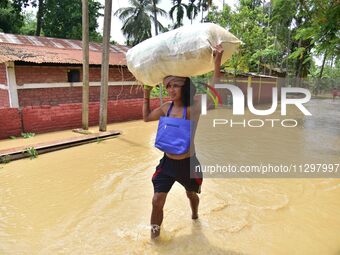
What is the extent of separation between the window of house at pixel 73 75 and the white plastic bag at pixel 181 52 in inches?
389

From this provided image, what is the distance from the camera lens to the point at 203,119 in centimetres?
1257

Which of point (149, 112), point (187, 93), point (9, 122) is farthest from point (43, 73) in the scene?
point (187, 93)

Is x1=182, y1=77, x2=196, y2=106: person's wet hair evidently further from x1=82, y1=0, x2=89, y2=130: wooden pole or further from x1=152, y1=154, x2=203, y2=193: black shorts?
x1=82, y1=0, x2=89, y2=130: wooden pole

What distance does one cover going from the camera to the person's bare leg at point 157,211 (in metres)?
2.77

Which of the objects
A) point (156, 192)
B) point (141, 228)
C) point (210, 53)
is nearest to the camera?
point (210, 53)

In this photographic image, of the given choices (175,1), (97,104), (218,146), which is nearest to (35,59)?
(97,104)

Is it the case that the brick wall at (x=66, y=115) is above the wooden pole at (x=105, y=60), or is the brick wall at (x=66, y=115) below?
below

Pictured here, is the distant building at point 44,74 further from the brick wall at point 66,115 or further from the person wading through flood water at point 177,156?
the person wading through flood water at point 177,156

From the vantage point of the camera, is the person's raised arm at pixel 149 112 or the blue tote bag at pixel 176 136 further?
the person's raised arm at pixel 149 112

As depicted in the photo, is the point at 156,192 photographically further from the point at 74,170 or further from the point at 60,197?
the point at 74,170

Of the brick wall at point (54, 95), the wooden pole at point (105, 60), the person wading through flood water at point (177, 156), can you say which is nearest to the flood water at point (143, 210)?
the person wading through flood water at point (177, 156)

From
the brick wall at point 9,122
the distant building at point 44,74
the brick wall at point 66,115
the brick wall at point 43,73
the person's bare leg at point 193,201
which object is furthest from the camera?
the brick wall at point 43,73

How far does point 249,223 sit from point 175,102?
1768mm

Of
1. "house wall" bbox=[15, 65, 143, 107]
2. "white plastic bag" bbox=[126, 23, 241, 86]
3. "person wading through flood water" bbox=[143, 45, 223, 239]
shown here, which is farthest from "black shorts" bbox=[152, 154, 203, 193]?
"house wall" bbox=[15, 65, 143, 107]
